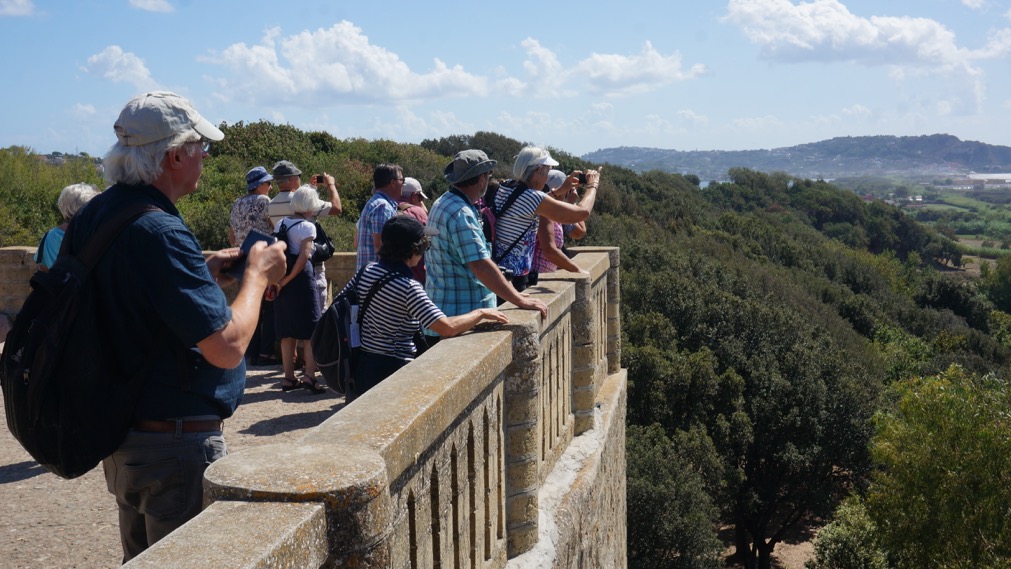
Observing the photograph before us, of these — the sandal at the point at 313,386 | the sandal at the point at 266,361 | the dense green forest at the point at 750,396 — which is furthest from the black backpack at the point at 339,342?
the dense green forest at the point at 750,396

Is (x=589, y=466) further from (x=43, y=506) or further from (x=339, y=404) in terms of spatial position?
(x=43, y=506)

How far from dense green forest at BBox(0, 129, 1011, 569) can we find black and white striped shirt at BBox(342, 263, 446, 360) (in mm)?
9903

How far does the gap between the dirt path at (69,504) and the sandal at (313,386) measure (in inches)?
12.0

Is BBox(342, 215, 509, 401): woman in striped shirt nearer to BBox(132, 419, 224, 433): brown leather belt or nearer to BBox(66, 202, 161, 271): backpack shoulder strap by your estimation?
BBox(132, 419, 224, 433): brown leather belt

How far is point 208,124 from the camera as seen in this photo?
2.61m

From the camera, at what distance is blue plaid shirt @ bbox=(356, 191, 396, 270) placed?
6387mm

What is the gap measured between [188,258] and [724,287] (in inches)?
1236

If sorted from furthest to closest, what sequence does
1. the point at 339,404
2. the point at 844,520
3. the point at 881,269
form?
1. the point at 881,269
2. the point at 844,520
3. the point at 339,404

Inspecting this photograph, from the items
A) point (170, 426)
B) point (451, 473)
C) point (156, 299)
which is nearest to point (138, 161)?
point (156, 299)

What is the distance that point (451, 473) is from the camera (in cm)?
319

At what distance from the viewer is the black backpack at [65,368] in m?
2.31

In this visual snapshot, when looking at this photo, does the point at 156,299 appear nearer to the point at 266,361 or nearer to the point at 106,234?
the point at 106,234

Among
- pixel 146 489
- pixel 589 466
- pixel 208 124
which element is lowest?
pixel 589 466

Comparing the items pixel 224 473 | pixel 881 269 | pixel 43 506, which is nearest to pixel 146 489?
pixel 224 473
